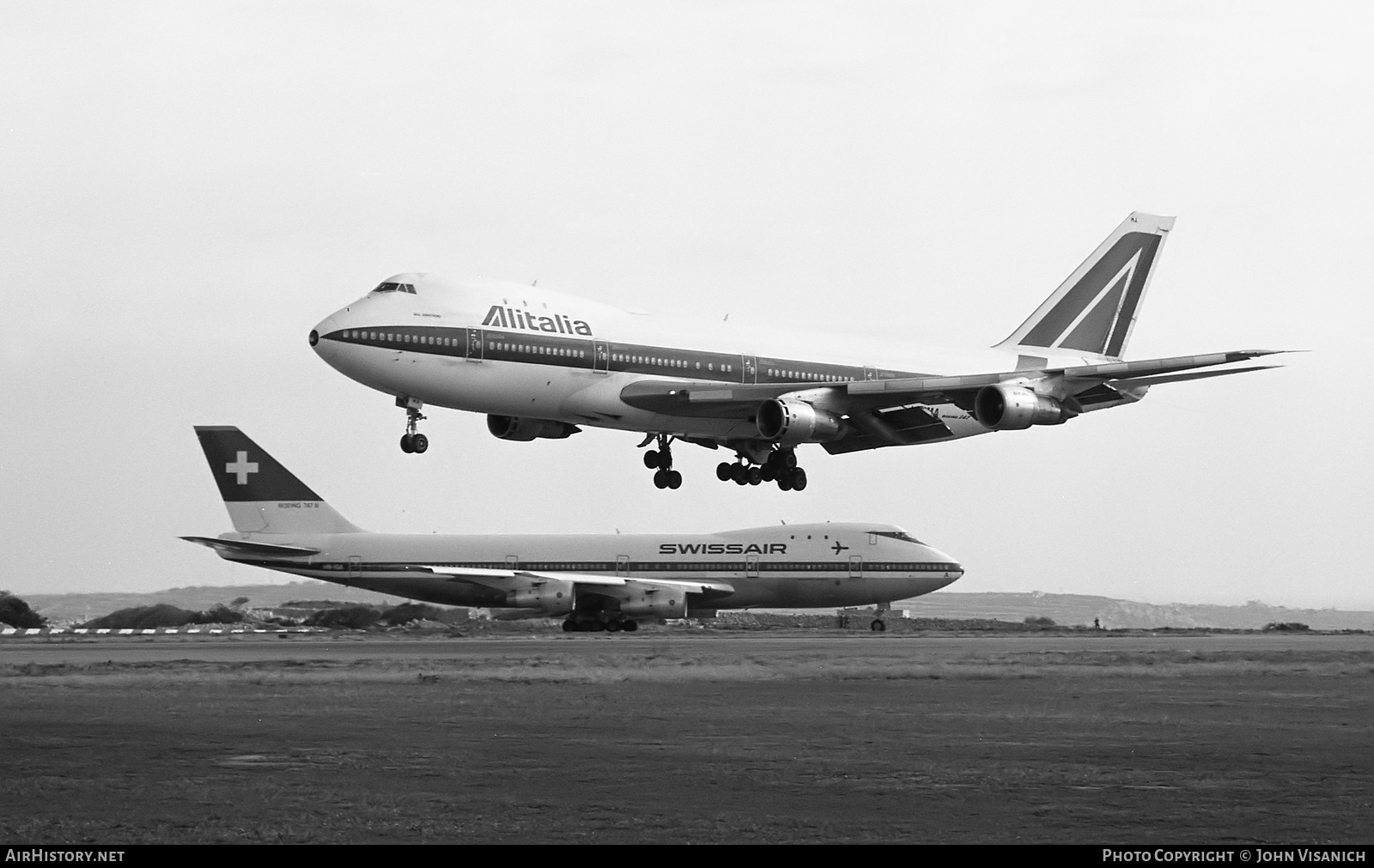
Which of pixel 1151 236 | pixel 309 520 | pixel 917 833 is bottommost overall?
pixel 917 833

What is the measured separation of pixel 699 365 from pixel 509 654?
51.9ft

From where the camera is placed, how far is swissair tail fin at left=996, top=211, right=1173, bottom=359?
190 feet

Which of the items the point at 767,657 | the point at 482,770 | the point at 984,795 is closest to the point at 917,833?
the point at 984,795

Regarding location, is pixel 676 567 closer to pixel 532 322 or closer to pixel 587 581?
pixel 587 581

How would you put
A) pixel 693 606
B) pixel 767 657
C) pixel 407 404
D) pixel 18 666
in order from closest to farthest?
1. pixel 407 404
2. pixel 18 666
3. pixel 767 657
4. pixel 693 606

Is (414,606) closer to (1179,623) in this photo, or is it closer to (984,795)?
(984,795)

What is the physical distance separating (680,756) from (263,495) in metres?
59.8

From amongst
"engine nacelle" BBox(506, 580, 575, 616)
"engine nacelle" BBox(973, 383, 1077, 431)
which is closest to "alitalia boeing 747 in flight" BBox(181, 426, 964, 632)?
"engine nacelle" BBox(506, 580, 575, 616)

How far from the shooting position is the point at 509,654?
180 feet

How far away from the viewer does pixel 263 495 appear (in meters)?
82.0

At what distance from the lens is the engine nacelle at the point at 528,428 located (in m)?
44.4

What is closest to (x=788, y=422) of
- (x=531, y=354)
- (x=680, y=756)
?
(x=531, y=354)

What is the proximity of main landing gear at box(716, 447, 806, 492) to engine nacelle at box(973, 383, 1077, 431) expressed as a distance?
523 cm

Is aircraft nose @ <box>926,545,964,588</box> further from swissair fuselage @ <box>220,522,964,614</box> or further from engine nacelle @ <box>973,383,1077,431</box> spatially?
engine nacelle @ <box>973,383,1077,431</box>
